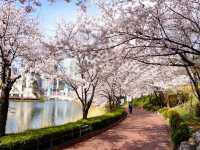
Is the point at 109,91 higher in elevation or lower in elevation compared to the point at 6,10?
lower

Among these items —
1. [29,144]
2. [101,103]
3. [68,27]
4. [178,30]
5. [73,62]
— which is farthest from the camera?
[101,103]

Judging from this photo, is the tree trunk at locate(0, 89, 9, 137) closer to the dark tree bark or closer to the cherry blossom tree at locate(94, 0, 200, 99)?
the dark tree bark

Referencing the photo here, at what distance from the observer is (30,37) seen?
15398mm

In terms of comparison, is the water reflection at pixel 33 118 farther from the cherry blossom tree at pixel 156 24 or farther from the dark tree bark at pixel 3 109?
the cherry blossom tree at pixel 156 24

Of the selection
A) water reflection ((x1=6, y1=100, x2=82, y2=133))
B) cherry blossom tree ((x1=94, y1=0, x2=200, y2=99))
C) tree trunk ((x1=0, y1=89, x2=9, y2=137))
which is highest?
cherry blossom tree ((x1=94, y1=0, x2=200, y2=99))

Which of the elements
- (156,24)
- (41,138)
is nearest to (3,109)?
(41,138)

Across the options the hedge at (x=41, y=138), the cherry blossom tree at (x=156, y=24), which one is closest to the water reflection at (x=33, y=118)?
the hedge at (x=41, y=138)

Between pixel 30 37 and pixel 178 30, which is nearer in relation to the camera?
pixel 178 30

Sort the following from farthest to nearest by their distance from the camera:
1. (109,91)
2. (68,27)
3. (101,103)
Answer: (101,103)
(109,91)
(68,27)

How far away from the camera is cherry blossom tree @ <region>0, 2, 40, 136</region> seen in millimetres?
13828

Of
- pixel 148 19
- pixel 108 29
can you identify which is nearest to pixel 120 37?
pixel 108 29

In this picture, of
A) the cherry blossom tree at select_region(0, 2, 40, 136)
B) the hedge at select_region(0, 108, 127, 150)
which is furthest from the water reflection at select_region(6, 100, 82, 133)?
the cherry blossom tree at select_region(0, 2, 40, 136)

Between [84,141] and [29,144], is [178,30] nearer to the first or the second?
[29,144]

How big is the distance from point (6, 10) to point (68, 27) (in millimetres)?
6717
